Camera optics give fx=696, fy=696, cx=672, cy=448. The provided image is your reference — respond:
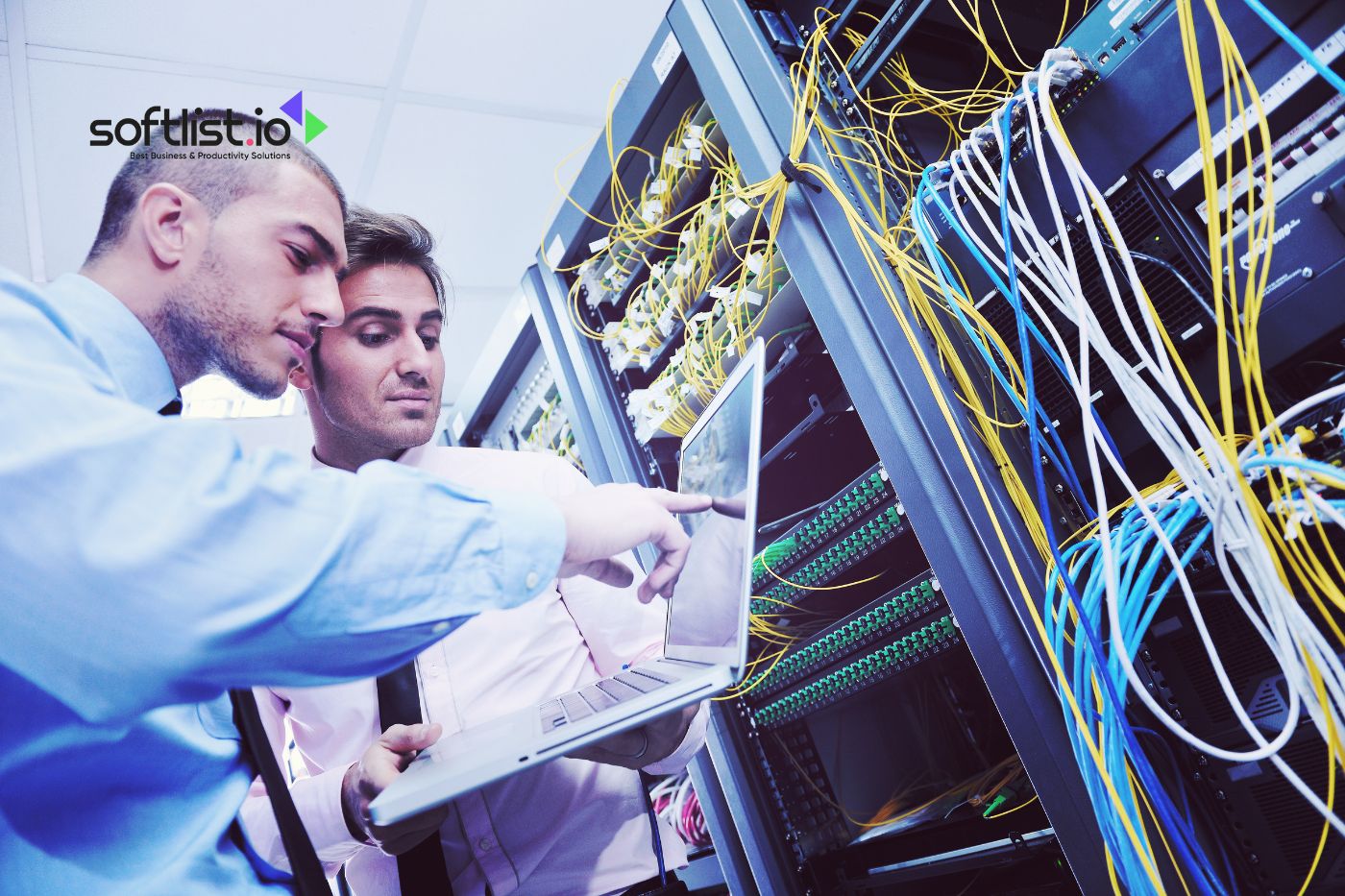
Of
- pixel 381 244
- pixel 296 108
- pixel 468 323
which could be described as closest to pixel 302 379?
pixel 381 244

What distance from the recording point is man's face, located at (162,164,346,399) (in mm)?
788

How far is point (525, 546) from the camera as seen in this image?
58cm

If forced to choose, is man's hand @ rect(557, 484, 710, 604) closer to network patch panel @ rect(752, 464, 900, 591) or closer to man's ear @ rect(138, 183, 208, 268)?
network patch panel @ rect(752, 464, 900, 591)

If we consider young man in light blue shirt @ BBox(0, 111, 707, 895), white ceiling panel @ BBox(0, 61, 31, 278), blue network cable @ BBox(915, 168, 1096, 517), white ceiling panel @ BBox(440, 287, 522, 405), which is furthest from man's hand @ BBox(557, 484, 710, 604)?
white ceiling panel @ BBox(440, 287, 522, 405)

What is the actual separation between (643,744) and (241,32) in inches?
87.7

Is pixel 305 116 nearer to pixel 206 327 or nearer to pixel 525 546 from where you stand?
pixel 206 327

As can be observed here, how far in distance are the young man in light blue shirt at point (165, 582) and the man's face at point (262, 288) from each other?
89mm

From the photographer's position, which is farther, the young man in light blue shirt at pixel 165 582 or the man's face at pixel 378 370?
the man's face at pixel 378 370

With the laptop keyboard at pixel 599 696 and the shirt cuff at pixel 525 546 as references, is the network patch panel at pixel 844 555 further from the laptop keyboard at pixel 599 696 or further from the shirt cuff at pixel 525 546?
the shirt cuff at pixel 525 546

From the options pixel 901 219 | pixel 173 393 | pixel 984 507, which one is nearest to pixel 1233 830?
pixel 984 507

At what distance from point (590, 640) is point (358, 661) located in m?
0.66

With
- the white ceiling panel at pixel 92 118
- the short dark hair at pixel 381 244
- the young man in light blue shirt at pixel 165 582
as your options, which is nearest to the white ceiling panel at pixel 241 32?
the white ceiling panel at pixel 92 118

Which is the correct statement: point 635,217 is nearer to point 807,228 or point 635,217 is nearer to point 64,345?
point 807,228

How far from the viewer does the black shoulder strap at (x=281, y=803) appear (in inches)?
25.4
